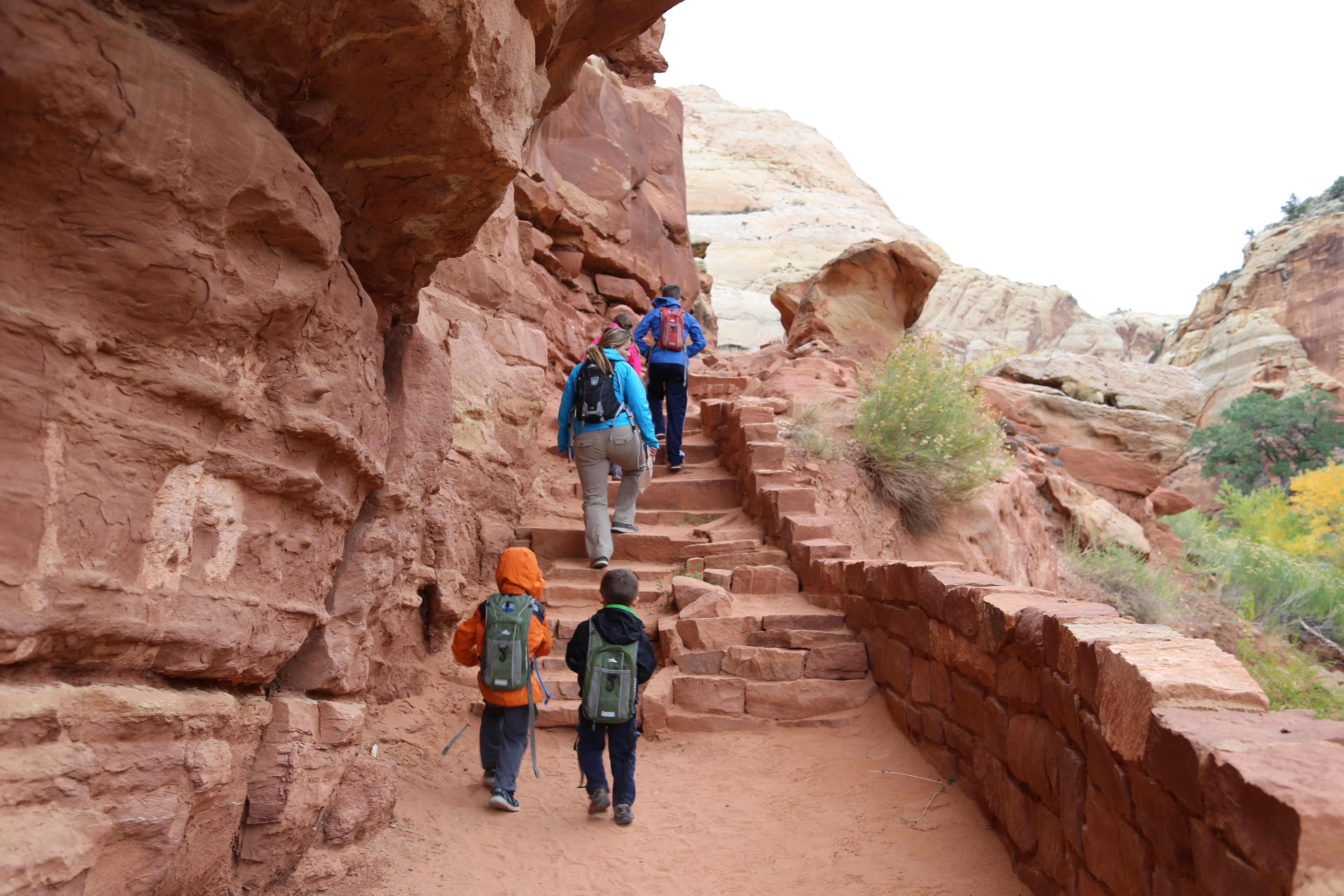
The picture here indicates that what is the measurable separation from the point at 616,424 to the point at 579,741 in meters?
2.78

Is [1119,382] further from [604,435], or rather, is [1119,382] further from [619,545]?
[604,435]

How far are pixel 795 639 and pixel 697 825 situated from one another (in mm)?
1778

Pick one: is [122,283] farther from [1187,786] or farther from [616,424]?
[616,424]

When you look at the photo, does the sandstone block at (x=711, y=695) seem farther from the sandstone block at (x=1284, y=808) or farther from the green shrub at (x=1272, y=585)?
the green shrub at (x=1272, y=585)

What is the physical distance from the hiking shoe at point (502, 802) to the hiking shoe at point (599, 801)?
382mm

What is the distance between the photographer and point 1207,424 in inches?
1196

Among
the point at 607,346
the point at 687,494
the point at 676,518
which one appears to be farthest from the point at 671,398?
the point at 607,346

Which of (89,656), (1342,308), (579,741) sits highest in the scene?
(1342,308)

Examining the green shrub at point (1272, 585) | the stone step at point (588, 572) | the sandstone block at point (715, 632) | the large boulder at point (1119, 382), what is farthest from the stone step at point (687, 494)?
the large boulder at point (1119, 382)

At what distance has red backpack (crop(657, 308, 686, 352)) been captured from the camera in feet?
26.5

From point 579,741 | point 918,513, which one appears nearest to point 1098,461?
Answer: point 918,513

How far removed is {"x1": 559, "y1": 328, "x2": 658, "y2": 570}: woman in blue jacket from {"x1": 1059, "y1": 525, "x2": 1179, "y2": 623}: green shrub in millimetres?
5703

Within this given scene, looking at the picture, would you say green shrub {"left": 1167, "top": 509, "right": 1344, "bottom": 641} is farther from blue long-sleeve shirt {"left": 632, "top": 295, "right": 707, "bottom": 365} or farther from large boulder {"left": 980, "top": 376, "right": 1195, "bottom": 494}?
blue long-sleeve shirt {"left": 632, "top": 295, "right": 707, "bottom": 365}

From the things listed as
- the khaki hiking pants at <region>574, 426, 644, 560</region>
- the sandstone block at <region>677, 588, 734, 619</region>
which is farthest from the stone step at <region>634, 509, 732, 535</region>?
the sandstone block at <region>677, 588, 734, 619</region>
